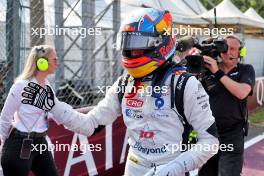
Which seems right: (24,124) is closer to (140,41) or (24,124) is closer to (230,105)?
(230,105)

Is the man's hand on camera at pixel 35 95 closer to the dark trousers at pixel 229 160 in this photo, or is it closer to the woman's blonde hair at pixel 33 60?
the woman's blonde hair at pixel 33 60

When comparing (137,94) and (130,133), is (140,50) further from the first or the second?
(130,133)

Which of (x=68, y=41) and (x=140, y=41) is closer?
(x=140, y=41)

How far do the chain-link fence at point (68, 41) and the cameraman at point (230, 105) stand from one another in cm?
203

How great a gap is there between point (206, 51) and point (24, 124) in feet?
5.71

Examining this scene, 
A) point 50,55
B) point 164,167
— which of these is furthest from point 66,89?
point 164,167

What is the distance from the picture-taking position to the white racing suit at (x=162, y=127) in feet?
7.82

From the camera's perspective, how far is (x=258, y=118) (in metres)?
10.8

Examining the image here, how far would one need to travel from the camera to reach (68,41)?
7230mm

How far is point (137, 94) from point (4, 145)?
1.93 m
